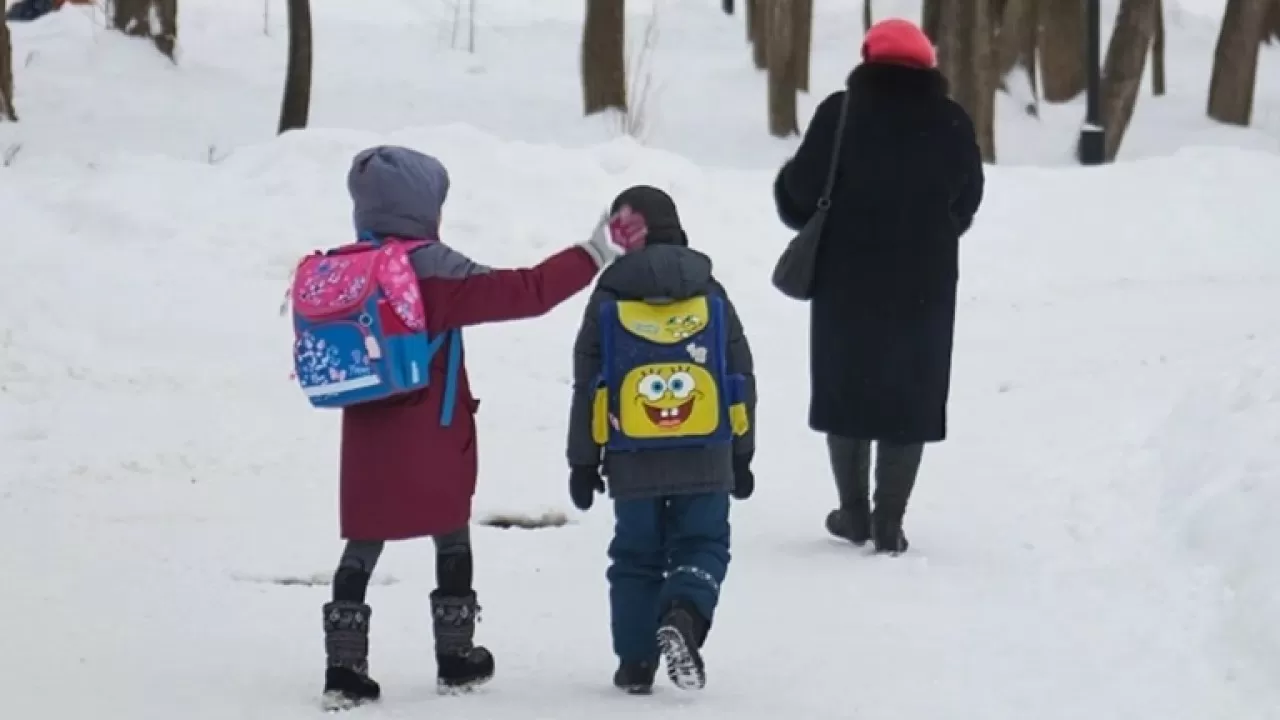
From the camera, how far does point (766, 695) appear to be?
5621mm

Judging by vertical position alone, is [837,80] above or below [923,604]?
below

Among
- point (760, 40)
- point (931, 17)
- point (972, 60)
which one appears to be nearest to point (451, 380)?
point (972, 60)

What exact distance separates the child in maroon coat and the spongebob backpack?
0.24 metres

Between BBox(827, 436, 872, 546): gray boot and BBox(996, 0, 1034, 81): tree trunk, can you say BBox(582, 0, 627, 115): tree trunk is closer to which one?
BBox(996, 0, 1034, 81): tree trunk

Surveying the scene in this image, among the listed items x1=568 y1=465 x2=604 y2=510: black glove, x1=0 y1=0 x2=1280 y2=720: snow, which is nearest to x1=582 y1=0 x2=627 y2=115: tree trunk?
x1=0 y1=0 x2=1280 y2=720: snow

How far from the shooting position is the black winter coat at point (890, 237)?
739 centimetres

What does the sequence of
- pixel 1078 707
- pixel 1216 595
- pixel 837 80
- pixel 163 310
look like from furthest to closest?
pixel 837 80, pixel 163 310, pixel 1216 595, pixel 1078 707

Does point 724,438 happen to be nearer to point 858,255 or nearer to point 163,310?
point 858,255

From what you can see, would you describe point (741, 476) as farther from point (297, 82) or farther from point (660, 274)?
point (297, 82)

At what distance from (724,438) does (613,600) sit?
0.55m

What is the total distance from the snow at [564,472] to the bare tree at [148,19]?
13.7ft

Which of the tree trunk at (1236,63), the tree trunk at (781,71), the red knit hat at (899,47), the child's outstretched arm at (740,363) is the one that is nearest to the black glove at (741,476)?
the child's outstretched arm at (740,363)

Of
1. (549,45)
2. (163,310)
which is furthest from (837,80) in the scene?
(163,310)

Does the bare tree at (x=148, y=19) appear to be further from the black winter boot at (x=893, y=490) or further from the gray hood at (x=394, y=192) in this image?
the gray hood at (x=394, y=192)
